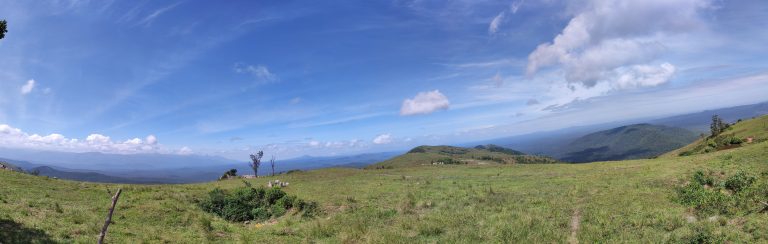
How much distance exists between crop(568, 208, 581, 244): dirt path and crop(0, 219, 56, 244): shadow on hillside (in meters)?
21.0

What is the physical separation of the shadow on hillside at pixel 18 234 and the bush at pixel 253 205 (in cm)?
1176

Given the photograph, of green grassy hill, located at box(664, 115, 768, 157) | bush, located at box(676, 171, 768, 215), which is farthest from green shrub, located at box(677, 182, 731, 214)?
green grassy hill, located at box(664, 115, 768, 157)

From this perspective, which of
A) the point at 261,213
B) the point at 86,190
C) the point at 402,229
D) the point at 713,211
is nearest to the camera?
the point at 713,211

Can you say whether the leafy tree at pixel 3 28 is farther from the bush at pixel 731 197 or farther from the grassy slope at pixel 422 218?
the bush at pixel 731 197

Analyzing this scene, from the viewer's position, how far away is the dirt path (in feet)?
50.9

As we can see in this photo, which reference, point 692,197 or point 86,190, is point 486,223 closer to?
point 692,197

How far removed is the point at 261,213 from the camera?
87.2 ft

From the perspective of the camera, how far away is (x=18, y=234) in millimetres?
14109

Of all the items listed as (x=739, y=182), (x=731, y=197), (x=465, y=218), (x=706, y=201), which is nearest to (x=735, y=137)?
(x=739, y=182)

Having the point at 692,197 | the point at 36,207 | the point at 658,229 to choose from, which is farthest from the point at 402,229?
the point at 36,207

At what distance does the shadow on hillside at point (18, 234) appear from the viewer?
13.5m

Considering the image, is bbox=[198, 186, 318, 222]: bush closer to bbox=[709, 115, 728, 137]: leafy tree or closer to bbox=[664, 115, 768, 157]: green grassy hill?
bbox=[664, 115, 768, 157]: green grassy hill

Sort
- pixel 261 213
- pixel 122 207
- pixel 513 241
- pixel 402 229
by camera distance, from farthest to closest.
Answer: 1. pixel 261 213
2. pixel 122 207
3. pixel 402 229
4. pixel 513 241

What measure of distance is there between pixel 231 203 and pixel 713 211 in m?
29.4
